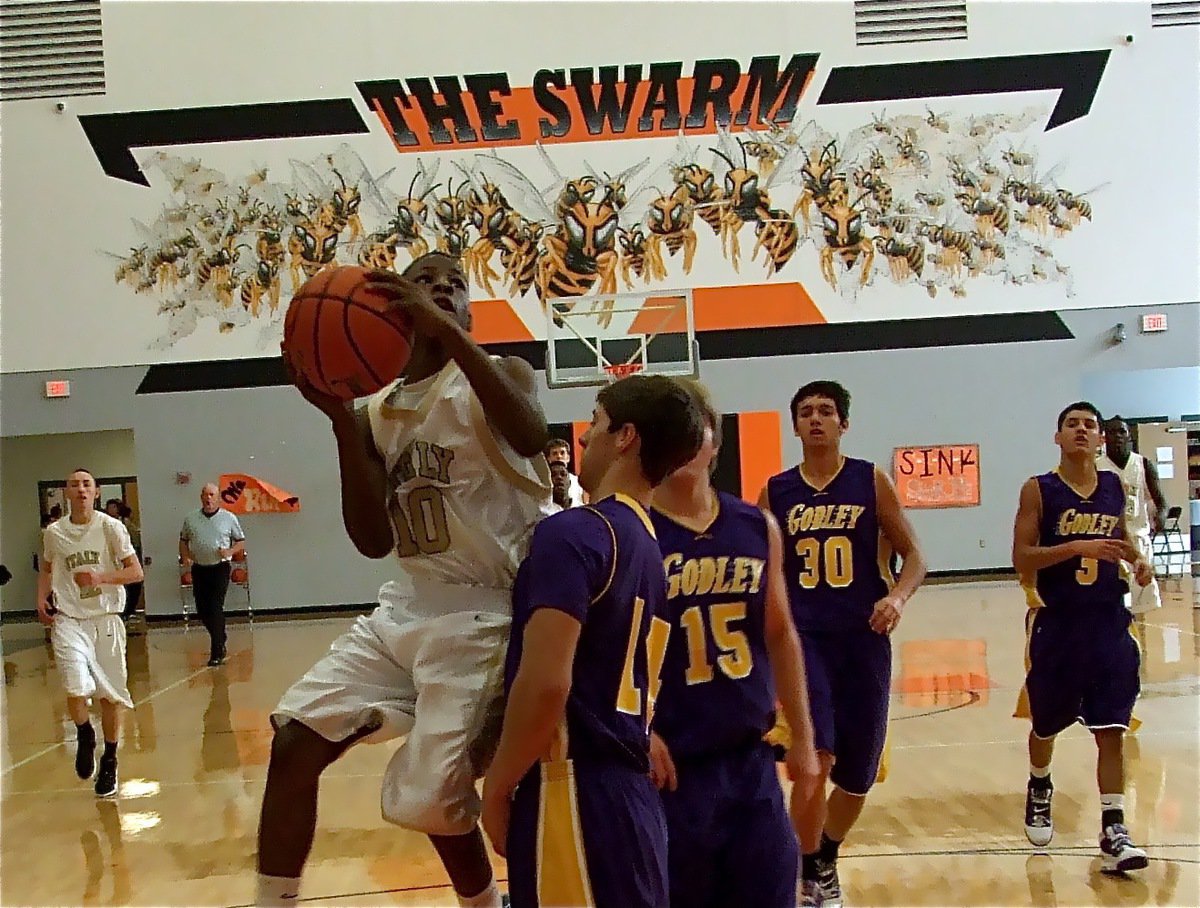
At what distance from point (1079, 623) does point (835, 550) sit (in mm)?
1178

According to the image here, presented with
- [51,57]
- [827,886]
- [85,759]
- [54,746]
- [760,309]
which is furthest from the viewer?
[760,309]

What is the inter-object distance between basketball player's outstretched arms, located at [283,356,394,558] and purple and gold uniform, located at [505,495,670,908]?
0.60 meters

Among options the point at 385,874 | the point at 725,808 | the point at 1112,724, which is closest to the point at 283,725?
the point at 725,808

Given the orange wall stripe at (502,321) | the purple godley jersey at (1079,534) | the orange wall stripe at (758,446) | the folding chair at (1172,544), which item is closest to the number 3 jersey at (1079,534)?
the purple godley jersey at (1079,534)

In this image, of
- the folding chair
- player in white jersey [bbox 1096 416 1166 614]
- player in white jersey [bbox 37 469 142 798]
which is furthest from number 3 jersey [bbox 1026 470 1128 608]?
the folding chair

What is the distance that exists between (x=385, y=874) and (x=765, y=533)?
8.20 ft

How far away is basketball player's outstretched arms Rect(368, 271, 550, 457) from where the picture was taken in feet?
7.70

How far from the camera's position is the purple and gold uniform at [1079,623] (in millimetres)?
4191

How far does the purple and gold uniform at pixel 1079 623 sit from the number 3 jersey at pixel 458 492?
2.57 metres

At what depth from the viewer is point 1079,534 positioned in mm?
4238

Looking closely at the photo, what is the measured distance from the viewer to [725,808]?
92.1 inches

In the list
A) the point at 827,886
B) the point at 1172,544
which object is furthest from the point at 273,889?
the point at 1172,544

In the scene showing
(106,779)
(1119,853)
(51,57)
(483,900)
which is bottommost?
(106,779)

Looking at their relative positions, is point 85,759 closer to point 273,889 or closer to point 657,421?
point 273,889
